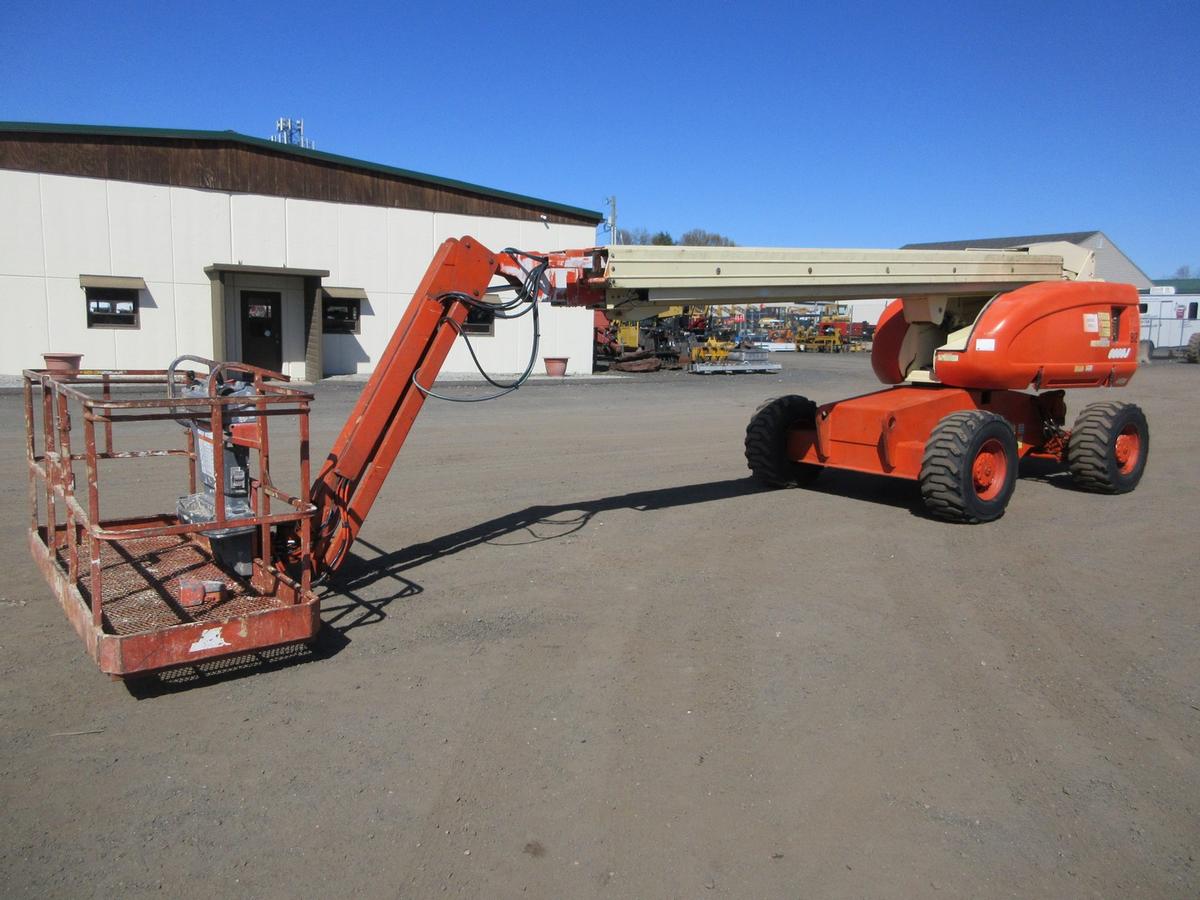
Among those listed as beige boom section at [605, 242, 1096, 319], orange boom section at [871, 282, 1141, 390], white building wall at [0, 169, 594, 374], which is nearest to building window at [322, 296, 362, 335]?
white building wall at [0, 169, 594, 374]

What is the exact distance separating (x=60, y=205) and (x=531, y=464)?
612 inches

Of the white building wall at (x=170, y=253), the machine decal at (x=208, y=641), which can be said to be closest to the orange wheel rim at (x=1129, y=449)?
the machine decal at (x=208, y=641)

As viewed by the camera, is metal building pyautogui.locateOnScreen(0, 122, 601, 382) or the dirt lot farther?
metal building pyautogui.locateOnScreen(0, 122, 601, 382)

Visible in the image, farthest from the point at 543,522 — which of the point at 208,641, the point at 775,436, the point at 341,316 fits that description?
the point at 341,316

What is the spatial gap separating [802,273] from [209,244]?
731 inches

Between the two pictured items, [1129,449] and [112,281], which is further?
[112,281]

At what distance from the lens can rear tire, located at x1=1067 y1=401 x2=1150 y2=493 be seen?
991 cm

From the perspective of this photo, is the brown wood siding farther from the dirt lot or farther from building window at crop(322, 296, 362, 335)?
the dirt lot

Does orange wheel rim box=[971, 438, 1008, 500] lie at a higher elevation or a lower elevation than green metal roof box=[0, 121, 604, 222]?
lower

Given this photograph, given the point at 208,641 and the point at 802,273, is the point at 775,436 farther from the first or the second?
the point at 208,641

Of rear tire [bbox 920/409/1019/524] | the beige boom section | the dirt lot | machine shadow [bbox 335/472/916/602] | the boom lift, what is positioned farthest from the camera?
rear tire [bbox 920/409/1019/524]

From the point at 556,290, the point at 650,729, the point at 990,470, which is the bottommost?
the point at 650,729

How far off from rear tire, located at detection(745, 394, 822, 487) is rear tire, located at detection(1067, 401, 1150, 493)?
3024mm

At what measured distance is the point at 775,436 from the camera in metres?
9.73
